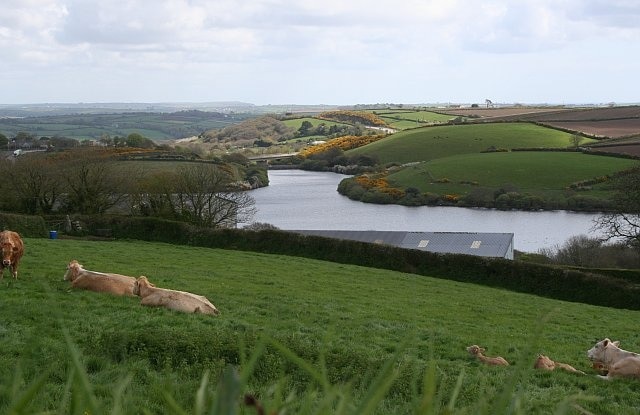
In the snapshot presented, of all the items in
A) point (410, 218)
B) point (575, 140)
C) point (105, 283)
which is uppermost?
point (105, 283)

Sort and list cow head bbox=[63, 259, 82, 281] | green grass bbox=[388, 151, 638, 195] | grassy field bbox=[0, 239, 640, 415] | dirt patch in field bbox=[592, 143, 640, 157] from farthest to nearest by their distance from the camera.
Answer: dirt patch in field bbox=[592, 143, 640, 157], green grass bbox=[388, 151, 638, 195], cow head bbox=[63, 259, 82, 281], grassy field bbox=[0, 239, 640, 415]

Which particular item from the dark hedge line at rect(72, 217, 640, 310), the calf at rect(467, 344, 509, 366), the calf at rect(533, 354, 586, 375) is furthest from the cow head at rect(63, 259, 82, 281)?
the dark hedge line at rect(72, 217, 640, 310)

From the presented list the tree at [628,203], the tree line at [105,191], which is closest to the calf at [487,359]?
the tree at [628,203]

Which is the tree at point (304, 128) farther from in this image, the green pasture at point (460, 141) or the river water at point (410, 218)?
the river water at point (410, 218)

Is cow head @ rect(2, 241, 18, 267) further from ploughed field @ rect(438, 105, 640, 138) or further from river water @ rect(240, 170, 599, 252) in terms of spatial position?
ploughed field @ rect(438, 105, 640, 138)

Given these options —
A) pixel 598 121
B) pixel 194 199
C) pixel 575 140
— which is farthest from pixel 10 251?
pixel 598 121

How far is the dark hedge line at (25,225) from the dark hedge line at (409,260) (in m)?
2.34

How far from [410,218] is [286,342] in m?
55.1

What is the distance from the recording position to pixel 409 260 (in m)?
29.1

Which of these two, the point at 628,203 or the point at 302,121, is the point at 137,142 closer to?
the point at 628,203

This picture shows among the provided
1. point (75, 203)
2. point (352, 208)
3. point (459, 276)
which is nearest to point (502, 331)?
point (459, 276)

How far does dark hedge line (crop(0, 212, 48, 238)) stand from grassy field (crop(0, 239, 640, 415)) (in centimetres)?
531

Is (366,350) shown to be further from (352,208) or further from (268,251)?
(352,208)

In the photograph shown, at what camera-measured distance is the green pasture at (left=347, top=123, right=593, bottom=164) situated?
98.4m
